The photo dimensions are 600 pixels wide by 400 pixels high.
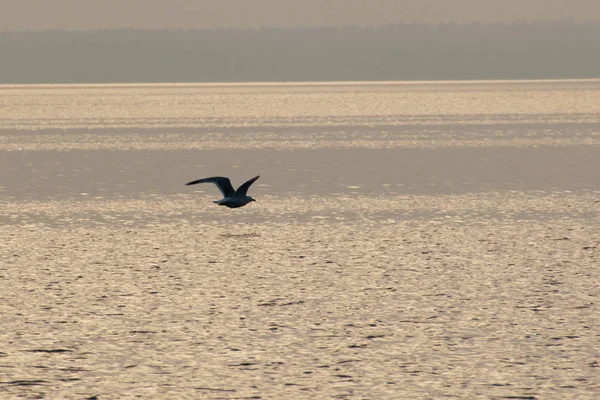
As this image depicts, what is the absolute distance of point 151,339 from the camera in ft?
40.2

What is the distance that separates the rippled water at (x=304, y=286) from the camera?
10812 millimetres

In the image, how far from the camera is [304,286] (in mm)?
15469

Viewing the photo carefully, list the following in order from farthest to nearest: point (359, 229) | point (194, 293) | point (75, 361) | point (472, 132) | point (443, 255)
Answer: point (472, 132) → point (359, 229) → point (443, 255) → point (194, 293) → point (75, 361)

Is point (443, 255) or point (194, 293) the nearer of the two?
point (194, 293)

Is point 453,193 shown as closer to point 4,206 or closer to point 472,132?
point 4,206

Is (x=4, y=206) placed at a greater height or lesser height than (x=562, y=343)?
greater

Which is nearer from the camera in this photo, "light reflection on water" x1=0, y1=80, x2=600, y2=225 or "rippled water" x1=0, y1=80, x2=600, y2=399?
"rippled water" x1=0, y1=80, x2=600, y2=399

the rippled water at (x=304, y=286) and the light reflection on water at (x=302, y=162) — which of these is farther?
the light reflection on water at (x=302, y=162)

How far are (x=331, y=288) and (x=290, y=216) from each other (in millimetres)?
8450

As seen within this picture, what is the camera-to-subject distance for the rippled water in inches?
426

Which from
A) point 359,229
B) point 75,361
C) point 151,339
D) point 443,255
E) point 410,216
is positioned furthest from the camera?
point 410,216

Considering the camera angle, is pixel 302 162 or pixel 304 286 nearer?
pixel 304 286

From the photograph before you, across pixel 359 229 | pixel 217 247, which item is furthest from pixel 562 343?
pixel 359 229

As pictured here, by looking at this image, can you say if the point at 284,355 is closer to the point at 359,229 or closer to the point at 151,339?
the point at 151,339
